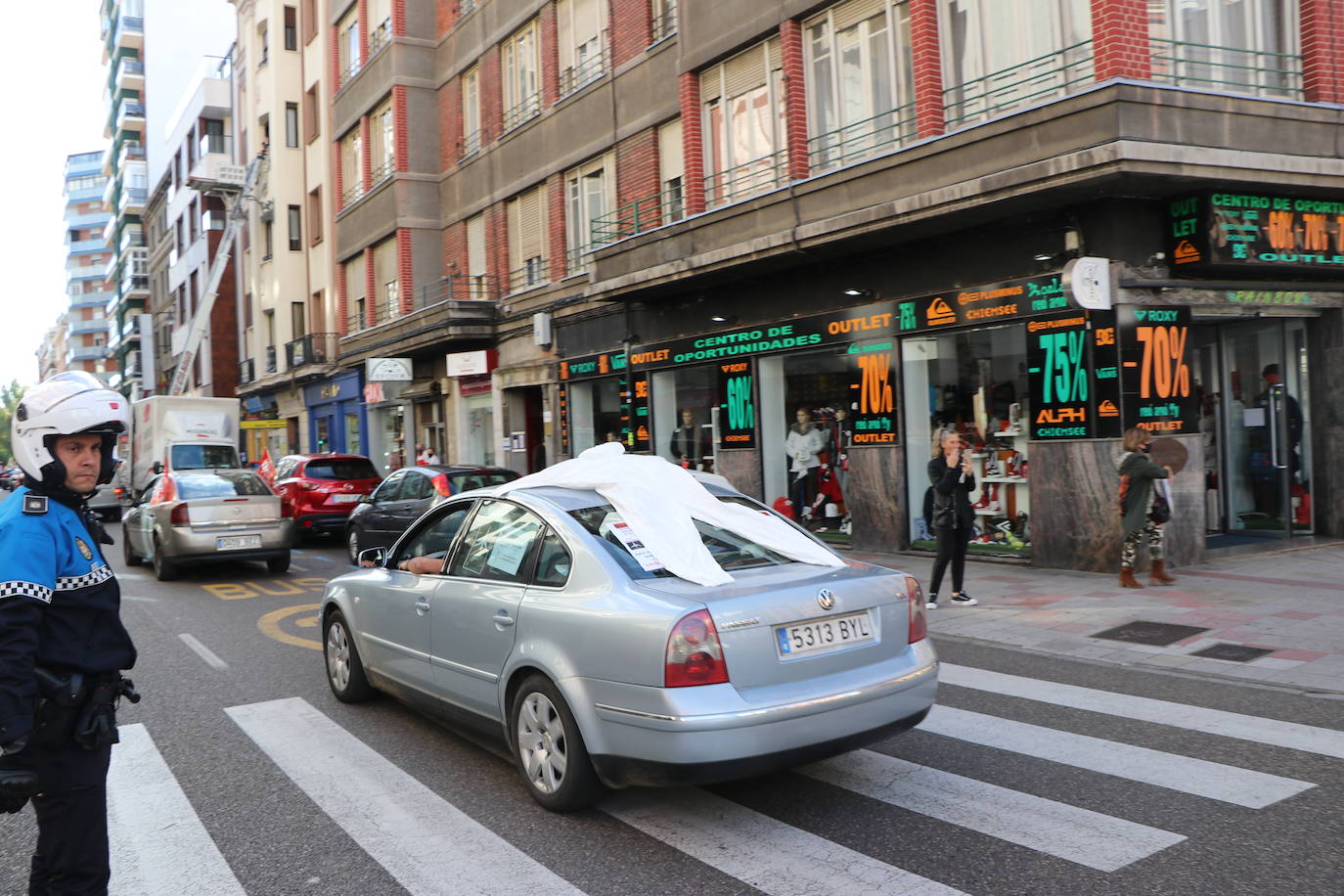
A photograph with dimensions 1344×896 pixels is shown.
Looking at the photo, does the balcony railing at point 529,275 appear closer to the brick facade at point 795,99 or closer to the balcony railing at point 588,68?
the balcony railing at point 588,68

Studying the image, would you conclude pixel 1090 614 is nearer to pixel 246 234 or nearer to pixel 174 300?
pixel 246 234

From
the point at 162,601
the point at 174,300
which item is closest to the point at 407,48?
the point at 162,601

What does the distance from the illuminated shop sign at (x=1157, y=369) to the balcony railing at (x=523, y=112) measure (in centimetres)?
1425

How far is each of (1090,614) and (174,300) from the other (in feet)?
185

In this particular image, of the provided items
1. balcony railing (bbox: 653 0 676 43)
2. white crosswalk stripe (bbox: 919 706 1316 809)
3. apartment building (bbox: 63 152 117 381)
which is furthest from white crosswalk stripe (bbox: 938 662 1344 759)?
apartment building (bbox: 63 152 117 381)

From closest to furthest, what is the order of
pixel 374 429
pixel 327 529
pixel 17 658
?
pixel 17 658 → pixel 327 529 → pixel 374 429

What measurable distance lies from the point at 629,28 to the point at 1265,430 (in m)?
12.5

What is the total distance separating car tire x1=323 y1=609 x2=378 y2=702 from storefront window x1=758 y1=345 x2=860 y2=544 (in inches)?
350

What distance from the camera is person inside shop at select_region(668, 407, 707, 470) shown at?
17609 millimetres

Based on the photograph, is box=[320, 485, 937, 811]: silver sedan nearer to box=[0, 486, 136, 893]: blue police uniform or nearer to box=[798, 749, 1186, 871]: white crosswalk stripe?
box=[798, 749, 1186, 871]: white crosswalk stripe

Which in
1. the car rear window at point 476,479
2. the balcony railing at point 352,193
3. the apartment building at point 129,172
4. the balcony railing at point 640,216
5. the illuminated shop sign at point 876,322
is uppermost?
the apartment building at point 129,172

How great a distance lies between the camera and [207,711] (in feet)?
20.9

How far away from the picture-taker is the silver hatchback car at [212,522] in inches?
504

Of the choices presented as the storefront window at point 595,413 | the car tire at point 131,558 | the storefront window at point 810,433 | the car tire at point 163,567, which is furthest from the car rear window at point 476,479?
the storefront window at point 595,413
